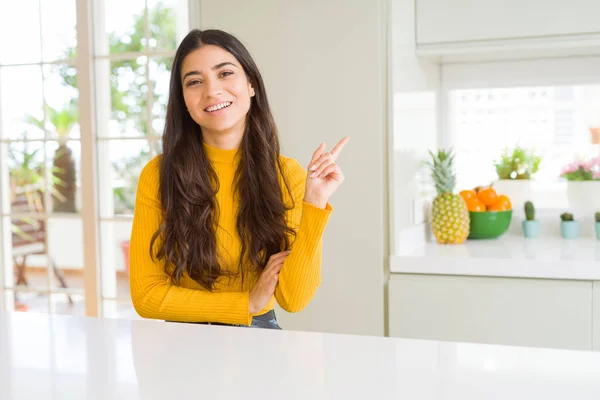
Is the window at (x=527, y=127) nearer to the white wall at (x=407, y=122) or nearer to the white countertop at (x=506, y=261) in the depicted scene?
the white wall at (x=407, y=122)

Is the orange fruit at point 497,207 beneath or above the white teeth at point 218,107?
beneath

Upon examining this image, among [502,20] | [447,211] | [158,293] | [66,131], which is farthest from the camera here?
[66,131]

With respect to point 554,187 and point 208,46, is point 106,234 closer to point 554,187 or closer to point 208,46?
point 208,46

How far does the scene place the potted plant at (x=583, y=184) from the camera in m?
2.85

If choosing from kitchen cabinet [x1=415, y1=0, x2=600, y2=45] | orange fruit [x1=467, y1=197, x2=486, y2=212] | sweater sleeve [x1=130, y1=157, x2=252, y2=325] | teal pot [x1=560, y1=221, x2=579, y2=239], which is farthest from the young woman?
teal pot [x1=560, y1=221, x2=579, y2=239]

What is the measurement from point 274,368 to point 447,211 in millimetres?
1796

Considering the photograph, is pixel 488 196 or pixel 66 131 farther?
pixel 66 131

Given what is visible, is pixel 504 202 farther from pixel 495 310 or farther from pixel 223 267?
pixel 223 267

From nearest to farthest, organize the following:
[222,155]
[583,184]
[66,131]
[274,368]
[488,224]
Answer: [274,368]
[222,155]
[488,224]
[583,184]
[66,131]

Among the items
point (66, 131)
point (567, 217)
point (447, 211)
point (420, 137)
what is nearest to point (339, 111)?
point (420, 137)

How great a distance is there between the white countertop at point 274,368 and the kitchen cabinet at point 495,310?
128 cm

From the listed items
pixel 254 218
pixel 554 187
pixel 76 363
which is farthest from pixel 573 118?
pixel 76 363

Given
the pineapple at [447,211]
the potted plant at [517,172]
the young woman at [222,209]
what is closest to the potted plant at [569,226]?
the potted plant at [517,172]

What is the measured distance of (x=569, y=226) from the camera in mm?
2766
